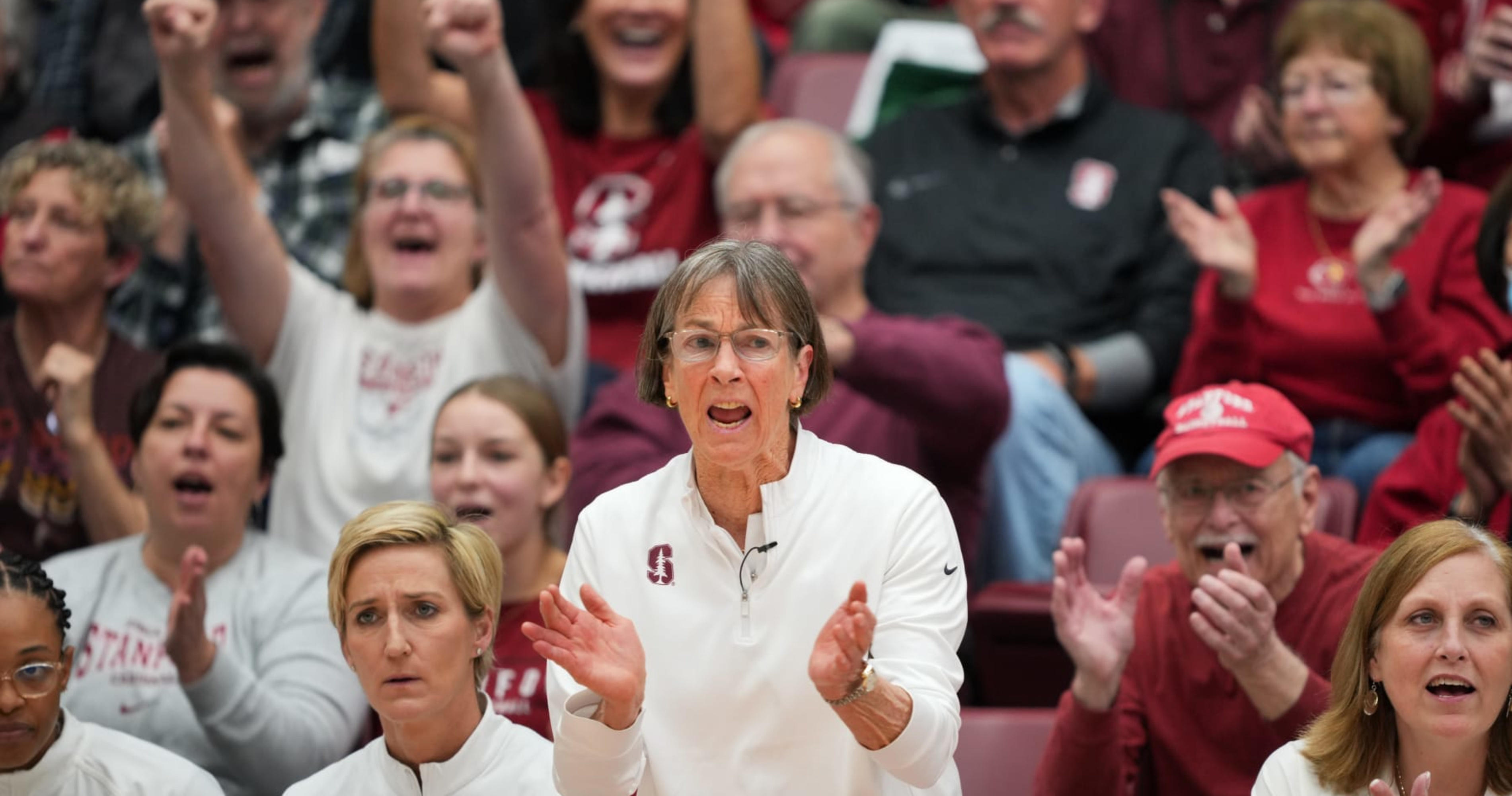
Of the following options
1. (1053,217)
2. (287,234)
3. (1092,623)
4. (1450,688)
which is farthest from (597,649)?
(287,234)

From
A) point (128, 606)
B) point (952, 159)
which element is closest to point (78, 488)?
point (128, 606)

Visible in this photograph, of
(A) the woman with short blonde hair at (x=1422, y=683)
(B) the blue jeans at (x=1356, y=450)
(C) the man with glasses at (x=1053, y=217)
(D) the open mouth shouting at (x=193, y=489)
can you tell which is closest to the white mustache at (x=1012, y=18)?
(C) the man with glasses at (x=1053, y=217)

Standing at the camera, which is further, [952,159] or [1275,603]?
[952,159]

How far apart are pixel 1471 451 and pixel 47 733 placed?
254cm

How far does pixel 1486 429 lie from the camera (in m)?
3.61

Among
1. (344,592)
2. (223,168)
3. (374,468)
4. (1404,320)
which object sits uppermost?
(223,168)

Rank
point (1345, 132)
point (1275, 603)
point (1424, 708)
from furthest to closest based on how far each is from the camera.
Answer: point (1345, 132) → point (1275, 603) → point (1424, 708)

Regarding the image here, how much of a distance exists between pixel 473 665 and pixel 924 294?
2.13 meters

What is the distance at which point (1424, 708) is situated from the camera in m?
2.79

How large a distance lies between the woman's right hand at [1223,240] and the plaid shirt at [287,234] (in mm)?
2099

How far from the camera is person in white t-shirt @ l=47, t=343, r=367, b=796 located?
11.3 ft

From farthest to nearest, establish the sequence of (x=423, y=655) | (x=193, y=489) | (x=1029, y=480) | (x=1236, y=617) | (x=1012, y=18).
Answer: (x=1012, y=18)
(x=1029, y=480)
(x=193, y=489)
(x=1236, y=617)
(x=423, y=655)

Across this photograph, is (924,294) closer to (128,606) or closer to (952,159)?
(952,159)

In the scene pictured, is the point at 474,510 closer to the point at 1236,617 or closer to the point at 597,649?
the point at 597,649
